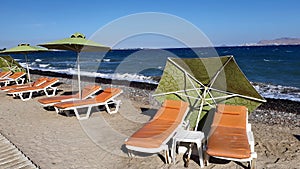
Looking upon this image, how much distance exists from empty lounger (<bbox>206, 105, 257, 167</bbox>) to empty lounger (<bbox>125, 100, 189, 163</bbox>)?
2.07ft

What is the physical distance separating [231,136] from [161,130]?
3.76 ft

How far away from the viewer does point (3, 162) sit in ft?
12.6

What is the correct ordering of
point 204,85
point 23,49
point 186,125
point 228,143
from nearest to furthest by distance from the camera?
point 228,143
point 186,125
point 204,85
point 23,49

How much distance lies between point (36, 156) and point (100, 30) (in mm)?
3453

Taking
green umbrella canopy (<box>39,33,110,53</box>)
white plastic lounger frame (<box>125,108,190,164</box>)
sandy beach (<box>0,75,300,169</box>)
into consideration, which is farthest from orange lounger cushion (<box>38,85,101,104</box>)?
white plastic lounger frame (<box>125,108,190,164</box>)

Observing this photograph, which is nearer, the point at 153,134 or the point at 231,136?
the point at 231,136

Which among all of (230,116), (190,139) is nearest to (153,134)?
(190,139)

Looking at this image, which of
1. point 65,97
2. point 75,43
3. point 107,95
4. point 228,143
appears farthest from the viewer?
point 65,97

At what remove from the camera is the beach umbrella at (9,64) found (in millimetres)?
14969

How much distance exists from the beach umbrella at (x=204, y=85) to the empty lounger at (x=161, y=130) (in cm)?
32

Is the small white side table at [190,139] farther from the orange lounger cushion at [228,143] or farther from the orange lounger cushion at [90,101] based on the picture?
the orange lounger cushion at [90,101]

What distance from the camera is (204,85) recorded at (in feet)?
17.8

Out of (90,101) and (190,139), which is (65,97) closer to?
(90,101)

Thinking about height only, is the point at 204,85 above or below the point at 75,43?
below
